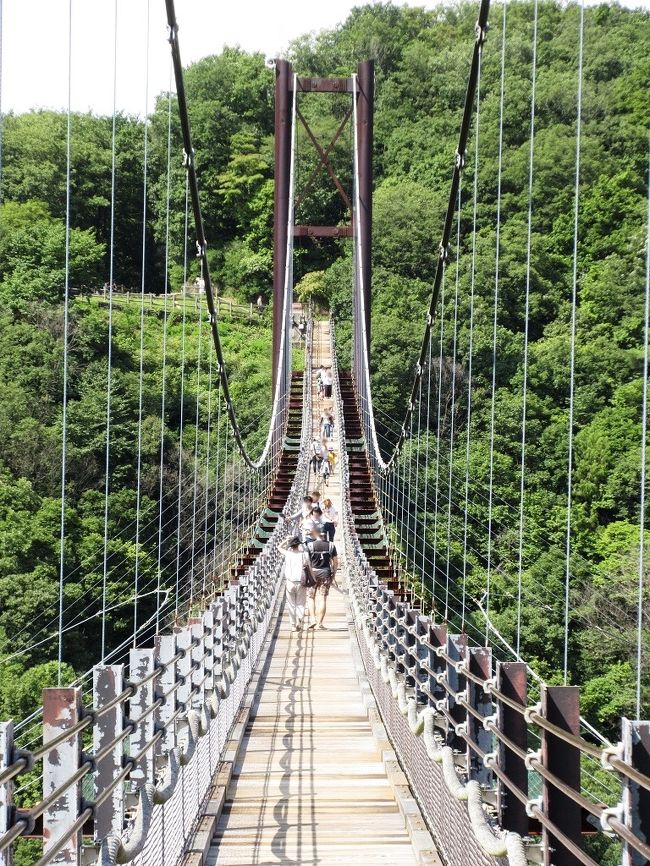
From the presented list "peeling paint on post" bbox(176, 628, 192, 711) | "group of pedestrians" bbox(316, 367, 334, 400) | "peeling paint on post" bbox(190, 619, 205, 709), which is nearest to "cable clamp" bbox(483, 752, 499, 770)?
"peeling paint on post" bbox(176, 628, 192, 711)

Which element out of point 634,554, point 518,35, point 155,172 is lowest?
point 634,554

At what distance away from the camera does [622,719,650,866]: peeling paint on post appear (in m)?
1.92

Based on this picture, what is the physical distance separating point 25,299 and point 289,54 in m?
21.2

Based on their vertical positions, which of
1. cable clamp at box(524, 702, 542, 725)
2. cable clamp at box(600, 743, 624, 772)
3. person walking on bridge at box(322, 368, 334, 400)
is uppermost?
person walking on bridge at box(322, 368, 334, 400)

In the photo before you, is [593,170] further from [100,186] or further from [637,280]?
[100,186]

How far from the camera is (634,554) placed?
63.9ft

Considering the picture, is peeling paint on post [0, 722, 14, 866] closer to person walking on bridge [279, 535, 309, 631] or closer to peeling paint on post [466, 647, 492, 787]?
peeling paint on post [466, 647, 492, 787]

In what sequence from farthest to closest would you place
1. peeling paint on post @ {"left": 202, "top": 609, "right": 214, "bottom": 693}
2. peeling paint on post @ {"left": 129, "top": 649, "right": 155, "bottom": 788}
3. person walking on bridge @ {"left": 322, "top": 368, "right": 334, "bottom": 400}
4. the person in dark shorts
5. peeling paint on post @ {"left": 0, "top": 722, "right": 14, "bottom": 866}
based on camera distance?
1. person walking on bridge @ {"left": 322, "top": 368, "right": 334, "bottom": 400}
2. the person in dark shorts
3. peeling paint on post @ {"left": 202, "top": 609, "right": 214, "bottom": 693}
4. peeling paint on post @ {"left": 129, "top": 649, "right": 155, "bottom": 788}
5. peeling paint on post @ {"left": 0, "top": 722, "right": 14, "bottom": 866}

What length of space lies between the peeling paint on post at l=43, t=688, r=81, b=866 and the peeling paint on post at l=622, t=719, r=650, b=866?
3.34 feet

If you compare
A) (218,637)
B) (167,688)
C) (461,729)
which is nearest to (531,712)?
(461,729)

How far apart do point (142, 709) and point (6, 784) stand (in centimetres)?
125

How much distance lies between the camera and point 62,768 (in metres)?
2.30

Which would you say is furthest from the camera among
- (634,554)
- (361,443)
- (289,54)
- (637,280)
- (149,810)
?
(289,54)

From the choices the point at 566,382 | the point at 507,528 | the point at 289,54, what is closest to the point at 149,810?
the point at 507,528
